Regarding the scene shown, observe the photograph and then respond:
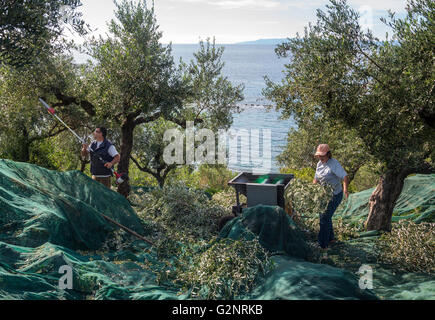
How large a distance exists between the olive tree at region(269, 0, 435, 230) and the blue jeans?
1.16 m

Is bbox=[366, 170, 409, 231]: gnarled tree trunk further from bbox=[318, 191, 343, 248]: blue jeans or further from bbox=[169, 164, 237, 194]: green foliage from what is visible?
bbox=[169, 164, 237, 194]: green foliage

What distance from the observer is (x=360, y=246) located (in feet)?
26.8

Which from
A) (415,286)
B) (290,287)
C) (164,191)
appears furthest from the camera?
(164,191)

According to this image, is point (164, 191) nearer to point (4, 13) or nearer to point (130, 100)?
point (130, 100)

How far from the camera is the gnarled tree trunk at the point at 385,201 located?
885 cm

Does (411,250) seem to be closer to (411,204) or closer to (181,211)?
(411,204)

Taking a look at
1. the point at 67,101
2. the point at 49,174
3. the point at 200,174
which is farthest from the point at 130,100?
the point at 200,174

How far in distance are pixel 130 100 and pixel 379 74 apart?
6692 millimetres

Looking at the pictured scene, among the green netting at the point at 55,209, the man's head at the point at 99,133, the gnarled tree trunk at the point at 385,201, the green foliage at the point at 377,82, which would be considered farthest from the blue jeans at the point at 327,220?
the man's head at the point at 99,133

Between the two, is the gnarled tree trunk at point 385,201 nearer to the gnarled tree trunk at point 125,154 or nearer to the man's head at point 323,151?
the man's head at point 323,151

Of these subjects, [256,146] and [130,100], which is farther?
[256,146]

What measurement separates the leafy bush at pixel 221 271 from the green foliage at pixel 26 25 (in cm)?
512

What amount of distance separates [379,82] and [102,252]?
19.6 feet

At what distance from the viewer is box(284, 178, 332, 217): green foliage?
7.95m
